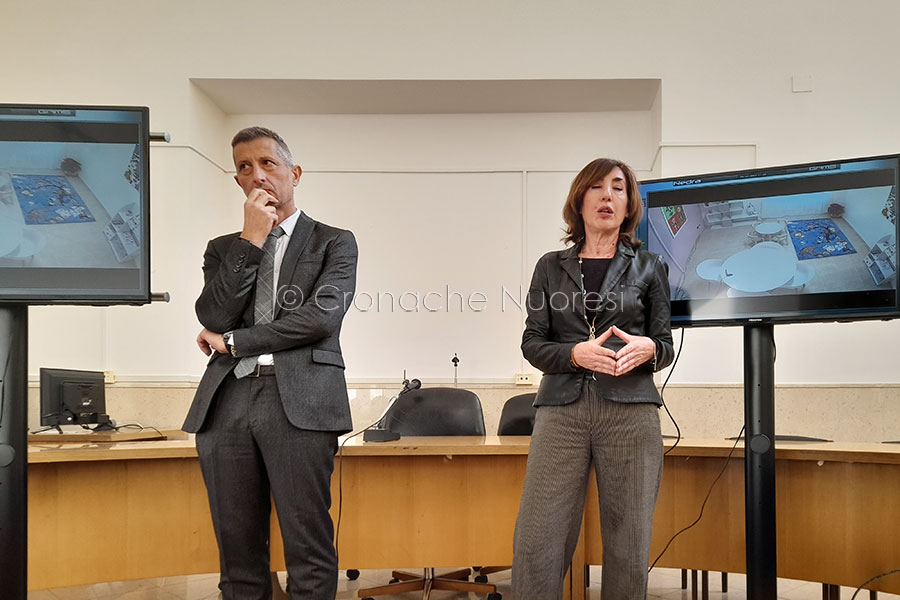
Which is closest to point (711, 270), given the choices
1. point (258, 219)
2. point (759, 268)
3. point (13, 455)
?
point (759, 268)

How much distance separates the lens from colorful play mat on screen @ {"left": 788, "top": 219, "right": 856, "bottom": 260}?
2.42 metres

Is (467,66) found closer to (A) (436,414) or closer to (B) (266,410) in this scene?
(A) (436,414)

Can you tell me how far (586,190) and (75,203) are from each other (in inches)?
54.6

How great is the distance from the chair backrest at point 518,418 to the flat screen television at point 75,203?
2223 mm

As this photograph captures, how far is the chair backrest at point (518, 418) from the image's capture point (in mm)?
3826

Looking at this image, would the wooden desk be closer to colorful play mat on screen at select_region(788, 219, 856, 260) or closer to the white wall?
colorful play mat on screen at select_region(788, 219, 856, 260)

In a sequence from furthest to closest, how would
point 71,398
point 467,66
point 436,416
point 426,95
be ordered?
point 426,95
point 467,66
point 436,416
point 71,398

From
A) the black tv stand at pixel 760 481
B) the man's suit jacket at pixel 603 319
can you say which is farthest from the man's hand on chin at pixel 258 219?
the black tv stand at pixel 760 481

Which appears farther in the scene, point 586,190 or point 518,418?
point 518,418

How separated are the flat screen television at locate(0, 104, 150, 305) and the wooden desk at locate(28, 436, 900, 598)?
2.97ft

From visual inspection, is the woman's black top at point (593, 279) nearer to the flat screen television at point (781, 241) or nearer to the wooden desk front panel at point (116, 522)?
the flat screen television at point (781, 241)

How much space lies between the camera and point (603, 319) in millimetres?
2172

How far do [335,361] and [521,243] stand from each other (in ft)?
11.4

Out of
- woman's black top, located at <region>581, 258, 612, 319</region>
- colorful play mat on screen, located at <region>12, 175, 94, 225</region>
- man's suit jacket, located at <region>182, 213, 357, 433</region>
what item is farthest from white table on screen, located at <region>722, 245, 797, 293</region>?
colorful play mat on screen, located at <region>12, 175, 94, 225</region>
